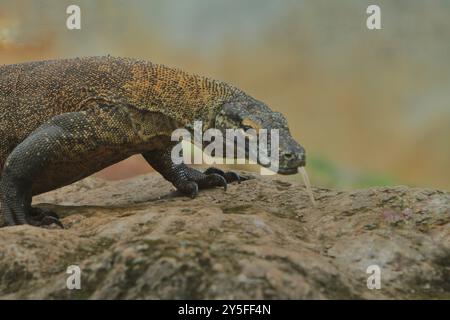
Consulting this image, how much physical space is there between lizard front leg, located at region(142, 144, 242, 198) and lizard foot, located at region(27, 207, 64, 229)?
1287 millimetres

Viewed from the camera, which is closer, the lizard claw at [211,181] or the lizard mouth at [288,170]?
the lizard mouth at [288,170]

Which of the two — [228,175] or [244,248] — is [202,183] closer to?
[228,175]

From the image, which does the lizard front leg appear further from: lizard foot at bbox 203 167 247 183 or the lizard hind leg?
the lizard hind leg

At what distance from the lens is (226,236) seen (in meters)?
3.82

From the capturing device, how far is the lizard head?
4.70 metres

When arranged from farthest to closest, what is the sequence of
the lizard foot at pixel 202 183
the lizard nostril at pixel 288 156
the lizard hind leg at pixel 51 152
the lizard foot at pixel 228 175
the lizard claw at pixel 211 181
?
the lizard foot at pixel 228 175, the lizard claw at pixel 211 181, the lizard foot at pixel 202 183, the lizard hind leg at pixel 51 152, the lizard nostril at pixel 288 156

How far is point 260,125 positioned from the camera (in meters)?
5.02

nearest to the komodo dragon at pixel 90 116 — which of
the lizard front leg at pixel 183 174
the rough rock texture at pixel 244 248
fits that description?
the lizard front leg at pixel 183 174

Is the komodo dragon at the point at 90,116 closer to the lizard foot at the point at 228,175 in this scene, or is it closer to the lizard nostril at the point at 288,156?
the lizard nostril at the point at 288,156

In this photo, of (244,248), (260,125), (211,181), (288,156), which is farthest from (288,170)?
(211,181)

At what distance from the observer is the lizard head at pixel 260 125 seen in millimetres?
4703

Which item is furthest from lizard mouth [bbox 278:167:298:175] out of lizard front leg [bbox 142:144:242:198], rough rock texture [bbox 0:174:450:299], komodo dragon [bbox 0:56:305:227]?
lizard front leg [bbox 142:144:242:198]

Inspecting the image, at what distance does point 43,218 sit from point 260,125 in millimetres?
1888
